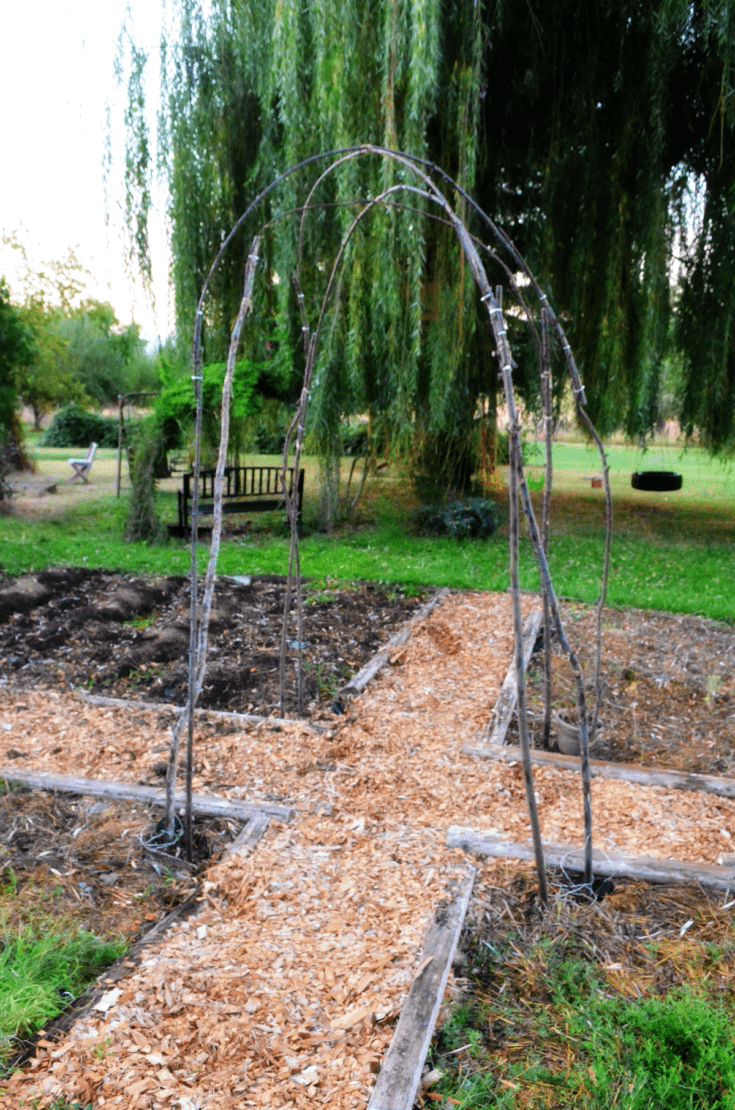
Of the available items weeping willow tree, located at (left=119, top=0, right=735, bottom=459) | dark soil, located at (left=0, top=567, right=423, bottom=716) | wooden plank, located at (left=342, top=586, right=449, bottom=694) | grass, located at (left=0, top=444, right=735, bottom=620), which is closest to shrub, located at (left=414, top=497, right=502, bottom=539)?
grass, located at (left=0, top=444, right=735, bottom=620)

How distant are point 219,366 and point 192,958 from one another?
6.68 metres

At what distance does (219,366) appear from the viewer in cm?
799

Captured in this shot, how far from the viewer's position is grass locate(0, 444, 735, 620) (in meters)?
6.77

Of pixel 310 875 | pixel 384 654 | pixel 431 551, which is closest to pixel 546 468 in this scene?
pixel 310 875

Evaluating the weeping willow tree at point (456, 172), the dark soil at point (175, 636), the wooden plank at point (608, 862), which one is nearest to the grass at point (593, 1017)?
the wooden plank at point (608, 862)

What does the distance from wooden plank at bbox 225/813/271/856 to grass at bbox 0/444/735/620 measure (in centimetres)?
390

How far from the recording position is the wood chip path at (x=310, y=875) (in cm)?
179

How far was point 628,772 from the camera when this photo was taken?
337 cm

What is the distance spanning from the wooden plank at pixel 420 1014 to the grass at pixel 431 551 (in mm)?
4160

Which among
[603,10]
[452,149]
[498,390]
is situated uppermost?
[603,10]

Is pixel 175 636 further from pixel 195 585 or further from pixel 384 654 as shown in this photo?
pixel 195 585

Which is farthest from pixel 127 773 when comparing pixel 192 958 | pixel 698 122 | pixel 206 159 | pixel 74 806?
pixel 698 122

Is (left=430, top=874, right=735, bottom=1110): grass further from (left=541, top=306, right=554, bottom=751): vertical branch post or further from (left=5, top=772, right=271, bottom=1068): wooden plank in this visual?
(left=541, top=306, right=554, bottom=751): vertical branch post

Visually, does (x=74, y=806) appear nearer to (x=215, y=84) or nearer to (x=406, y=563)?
(x=406, y=563)
